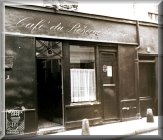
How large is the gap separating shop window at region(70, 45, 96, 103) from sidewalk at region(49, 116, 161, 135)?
3.84ft

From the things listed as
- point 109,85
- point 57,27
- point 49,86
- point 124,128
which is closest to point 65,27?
point 57,27

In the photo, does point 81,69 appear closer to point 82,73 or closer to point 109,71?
point 82,73

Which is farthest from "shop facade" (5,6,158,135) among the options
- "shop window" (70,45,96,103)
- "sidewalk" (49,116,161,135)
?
"sidewalk" (49,116,161,135)

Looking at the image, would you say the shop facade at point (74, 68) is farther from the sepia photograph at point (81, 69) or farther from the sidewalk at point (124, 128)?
the sidewalk at point (124, 128)

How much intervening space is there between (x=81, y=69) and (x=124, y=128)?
2.58m

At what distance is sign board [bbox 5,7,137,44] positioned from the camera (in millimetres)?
7738

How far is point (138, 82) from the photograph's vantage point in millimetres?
10672

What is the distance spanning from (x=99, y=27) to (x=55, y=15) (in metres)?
1.88

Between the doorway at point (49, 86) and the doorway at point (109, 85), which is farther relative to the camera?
the doorway at point (109, 85)

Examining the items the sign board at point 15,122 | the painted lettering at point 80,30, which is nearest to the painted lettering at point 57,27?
the painted lettering at point 80,30

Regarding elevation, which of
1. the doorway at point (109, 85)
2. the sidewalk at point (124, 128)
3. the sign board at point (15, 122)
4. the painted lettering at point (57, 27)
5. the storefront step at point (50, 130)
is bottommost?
the sidewalk at point (124, 128)

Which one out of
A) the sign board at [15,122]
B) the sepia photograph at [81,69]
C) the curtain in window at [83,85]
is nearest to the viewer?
the sign board at [15,122]

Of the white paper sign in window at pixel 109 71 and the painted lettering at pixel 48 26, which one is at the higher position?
the painted lettering at pixel 48 26

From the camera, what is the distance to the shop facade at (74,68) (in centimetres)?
766
